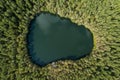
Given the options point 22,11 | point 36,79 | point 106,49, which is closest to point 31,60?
point 36,79

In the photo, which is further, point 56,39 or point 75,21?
point 75,21

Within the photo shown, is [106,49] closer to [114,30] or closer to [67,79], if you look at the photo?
[114,30]

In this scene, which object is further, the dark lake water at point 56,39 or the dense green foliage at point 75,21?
the dark lake water at point 56,39

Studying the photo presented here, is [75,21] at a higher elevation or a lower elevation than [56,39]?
higher

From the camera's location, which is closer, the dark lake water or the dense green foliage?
the dense green foliage
